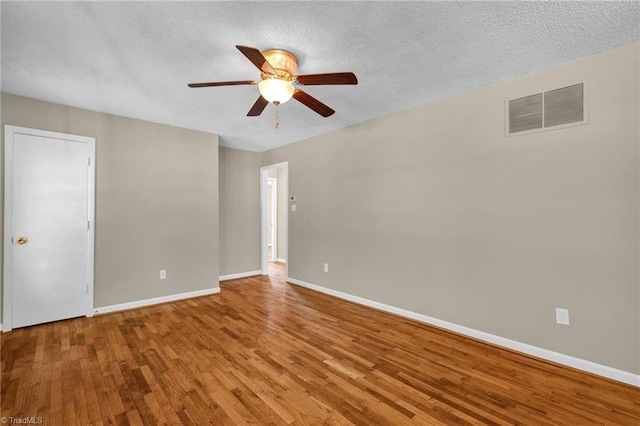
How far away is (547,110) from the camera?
8.16ft

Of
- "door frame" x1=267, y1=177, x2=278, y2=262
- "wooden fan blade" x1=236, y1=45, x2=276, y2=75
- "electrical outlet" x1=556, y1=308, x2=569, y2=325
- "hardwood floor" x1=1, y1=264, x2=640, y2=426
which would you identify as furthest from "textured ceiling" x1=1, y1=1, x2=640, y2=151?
"door frame" x1=267, y1=177, x2=278, y2=262

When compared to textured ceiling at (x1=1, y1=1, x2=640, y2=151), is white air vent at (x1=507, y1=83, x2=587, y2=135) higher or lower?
lower

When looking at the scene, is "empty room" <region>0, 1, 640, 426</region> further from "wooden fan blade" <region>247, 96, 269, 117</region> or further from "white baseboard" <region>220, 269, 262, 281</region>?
"white baseboard" <region>220, 269, 262, 281</region>

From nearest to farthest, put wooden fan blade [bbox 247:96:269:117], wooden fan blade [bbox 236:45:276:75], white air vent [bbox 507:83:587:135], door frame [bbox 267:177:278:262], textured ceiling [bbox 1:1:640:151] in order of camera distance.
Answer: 1. wooden fan blade [bbox 236:45:276:75]
2. textured ceiling [bbox 1:1:640:151]
3. white air vent [bbox 507:83:587:135]
4. wooden fan blade [bbox 247:96:269:117]
5. door frame [bbox 267:177:278:262]

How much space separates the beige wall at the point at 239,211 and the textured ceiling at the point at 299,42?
246 cm

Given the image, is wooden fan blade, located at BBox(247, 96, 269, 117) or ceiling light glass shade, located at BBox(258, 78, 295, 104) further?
wooden fan blade, located at BBox(247, 96, 269, 117)

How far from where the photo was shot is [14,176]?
3111mm

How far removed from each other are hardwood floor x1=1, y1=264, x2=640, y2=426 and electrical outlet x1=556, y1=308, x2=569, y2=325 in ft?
1.23

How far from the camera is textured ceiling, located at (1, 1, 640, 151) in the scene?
5.89 feet

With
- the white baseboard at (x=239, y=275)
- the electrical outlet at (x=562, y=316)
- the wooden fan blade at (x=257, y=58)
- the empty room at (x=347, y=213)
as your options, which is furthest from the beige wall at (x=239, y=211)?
the electrical outlet at (x=562, y=316)

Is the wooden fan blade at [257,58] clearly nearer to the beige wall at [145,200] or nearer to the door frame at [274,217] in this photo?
the beige wall at [145,200]

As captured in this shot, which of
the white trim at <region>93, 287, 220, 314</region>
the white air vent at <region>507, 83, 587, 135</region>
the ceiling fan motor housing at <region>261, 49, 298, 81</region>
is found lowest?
the white trim at <region>93, 287, 220, 314</region>

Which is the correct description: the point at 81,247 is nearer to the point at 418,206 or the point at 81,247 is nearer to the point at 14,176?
the point at 14,176

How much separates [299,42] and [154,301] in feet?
12.8
